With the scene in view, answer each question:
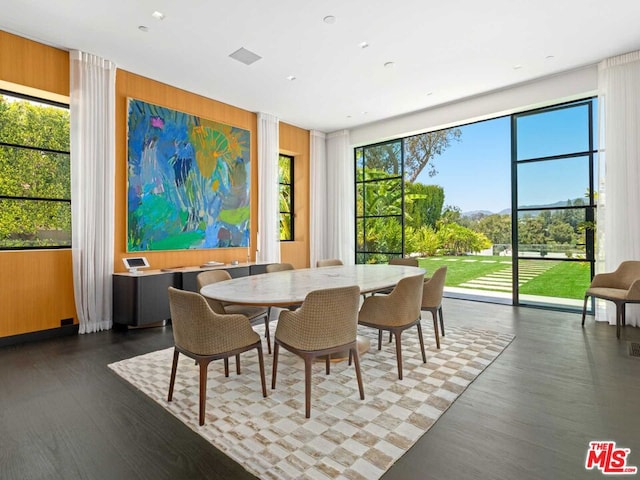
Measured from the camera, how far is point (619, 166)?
15.2ft

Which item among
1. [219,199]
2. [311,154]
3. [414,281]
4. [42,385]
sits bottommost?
[42,385]

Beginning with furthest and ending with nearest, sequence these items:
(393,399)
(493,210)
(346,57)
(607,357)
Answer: (493,210), (346,57), (607,357), (393,399)

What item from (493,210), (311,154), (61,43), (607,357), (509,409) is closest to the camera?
(509,409)

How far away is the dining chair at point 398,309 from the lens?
2945mm

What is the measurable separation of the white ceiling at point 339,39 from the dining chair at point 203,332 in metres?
3.04

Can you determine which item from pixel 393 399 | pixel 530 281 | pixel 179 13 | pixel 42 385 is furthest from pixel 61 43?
pixel 530 281

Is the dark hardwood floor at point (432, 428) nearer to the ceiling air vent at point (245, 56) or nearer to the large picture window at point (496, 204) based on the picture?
the large picture window at point (496, 204)

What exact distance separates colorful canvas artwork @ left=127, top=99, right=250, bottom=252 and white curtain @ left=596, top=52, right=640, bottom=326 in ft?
18.4

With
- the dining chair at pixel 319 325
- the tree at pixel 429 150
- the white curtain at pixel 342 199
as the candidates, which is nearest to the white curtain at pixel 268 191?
the white curtain at pixel 342 199

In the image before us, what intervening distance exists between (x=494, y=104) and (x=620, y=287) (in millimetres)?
3356

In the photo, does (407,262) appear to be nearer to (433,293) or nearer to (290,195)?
(433,293)

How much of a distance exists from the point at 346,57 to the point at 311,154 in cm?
347

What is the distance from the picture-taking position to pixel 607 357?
134 inches

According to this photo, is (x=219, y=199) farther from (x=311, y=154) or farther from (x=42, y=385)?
(x=42, y=385)
